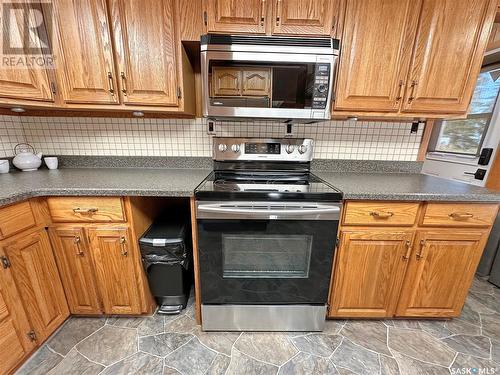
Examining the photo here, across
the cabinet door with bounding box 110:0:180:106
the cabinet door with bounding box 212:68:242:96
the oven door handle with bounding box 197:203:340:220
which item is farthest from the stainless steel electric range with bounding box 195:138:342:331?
the cabinet door with bounding box 110:0:180:106

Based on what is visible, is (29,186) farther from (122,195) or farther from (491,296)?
(491,296)

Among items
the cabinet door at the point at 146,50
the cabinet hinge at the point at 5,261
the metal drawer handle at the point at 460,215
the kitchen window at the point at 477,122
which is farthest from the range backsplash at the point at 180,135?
the kitchen window at the point at 477,122

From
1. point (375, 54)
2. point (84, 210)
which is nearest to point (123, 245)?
point (84, 210)

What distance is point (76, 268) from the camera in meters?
1.26

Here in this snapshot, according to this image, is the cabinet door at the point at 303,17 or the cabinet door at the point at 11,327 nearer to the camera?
the cabinet door at the point at 11,327

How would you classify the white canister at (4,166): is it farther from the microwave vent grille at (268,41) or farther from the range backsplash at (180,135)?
the microwave vent grille at (268,41)

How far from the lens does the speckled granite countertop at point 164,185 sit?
1114 mm

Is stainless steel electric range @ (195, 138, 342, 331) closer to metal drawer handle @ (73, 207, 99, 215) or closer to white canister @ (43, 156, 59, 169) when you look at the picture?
metal drawer handle @ (73, 207, 99, 215)

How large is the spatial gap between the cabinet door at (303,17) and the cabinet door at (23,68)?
133cm

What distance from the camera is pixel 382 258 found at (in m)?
1.25

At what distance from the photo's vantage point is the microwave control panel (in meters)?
1.15

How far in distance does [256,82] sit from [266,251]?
0.98m

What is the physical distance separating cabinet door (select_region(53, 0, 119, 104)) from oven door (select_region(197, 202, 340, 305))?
97 cm

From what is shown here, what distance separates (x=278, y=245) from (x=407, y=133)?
144 centimetres
